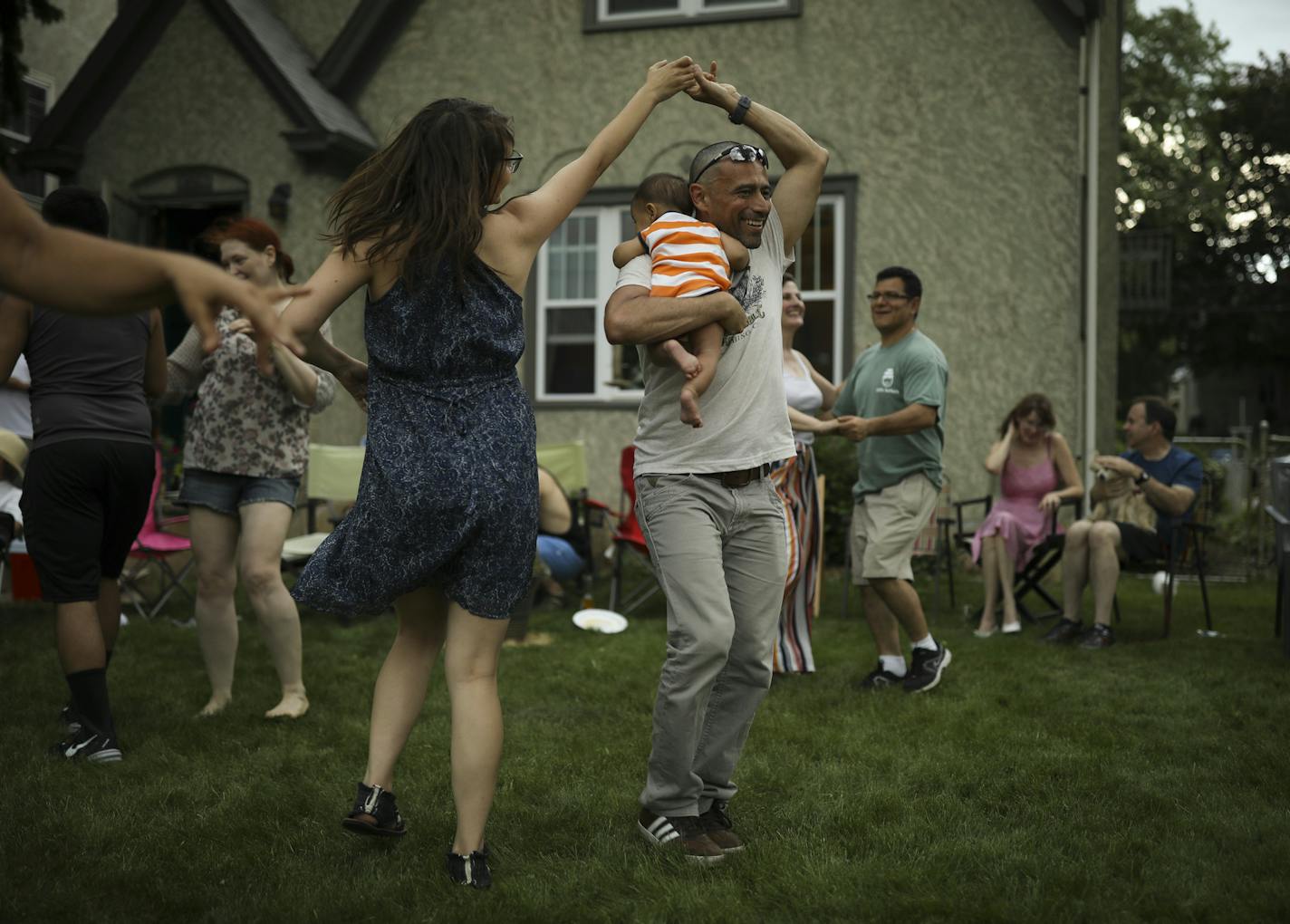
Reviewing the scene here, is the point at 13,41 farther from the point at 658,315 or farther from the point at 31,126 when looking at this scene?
the point at 658,315

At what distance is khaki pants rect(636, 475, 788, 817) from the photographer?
12.4 ft

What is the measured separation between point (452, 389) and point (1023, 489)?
623 centimetres

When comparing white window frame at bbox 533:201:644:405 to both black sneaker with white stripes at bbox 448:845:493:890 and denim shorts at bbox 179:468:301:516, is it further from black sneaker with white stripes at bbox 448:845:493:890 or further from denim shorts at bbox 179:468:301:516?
black sneaker with white stripes at bbox 448:845:493:890

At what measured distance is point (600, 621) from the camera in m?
8.45

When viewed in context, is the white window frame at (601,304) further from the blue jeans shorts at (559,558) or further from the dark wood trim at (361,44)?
the blue jeans shorts at (559,558)

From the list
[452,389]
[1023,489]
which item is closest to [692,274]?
[452,389]

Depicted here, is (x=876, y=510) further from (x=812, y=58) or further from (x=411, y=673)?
(x=812, y=58)

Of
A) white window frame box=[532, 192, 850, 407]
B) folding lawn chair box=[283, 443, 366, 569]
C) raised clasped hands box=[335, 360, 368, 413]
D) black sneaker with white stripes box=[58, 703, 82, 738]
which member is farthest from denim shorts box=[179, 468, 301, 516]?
white window frame box=[532, 192, 850, 407]

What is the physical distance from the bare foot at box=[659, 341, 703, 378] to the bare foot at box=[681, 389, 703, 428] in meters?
0.06

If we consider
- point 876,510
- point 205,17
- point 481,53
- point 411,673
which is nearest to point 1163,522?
point 876,510

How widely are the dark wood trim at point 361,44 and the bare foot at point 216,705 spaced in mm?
8447

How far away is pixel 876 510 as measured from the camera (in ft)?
22.0

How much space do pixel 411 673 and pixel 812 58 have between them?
962 centimetres

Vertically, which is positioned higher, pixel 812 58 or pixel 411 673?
pixel 812 58
